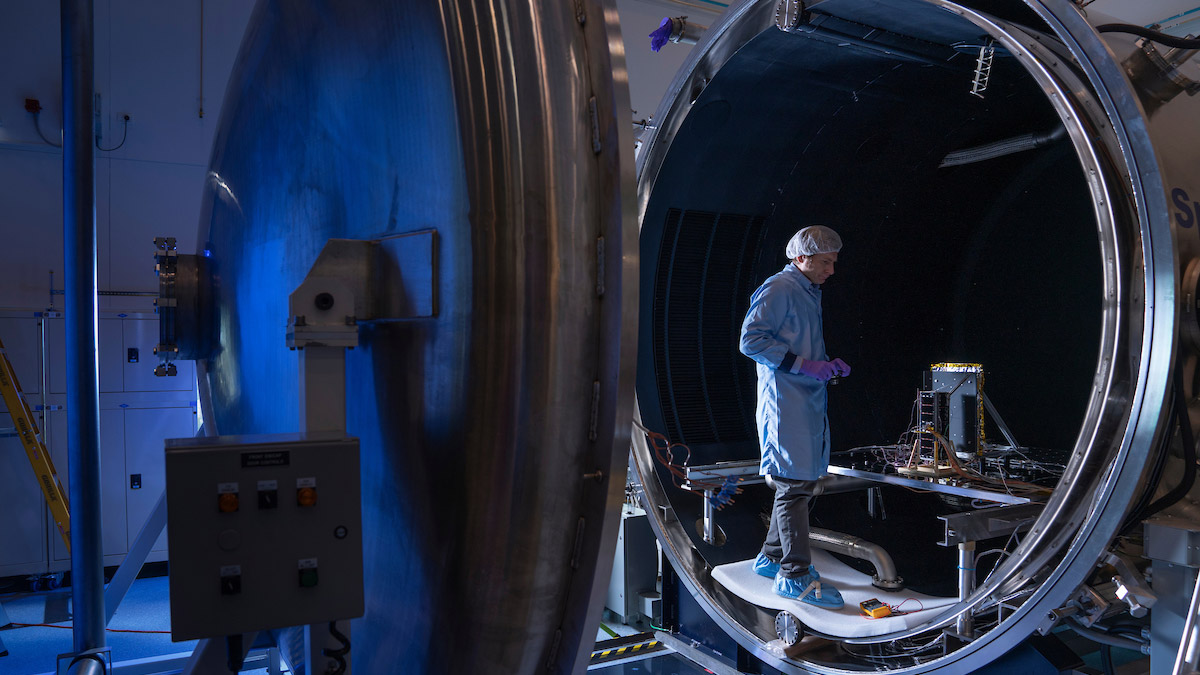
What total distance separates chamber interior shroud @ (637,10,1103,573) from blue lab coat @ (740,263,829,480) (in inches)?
17.3

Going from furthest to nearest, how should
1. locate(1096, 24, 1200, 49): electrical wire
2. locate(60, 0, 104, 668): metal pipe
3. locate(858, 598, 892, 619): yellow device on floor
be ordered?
locate(858, 598, 892, 619): yellow device on floor, locate(60, 0, 104, 668): metal pipe, locate(1096, 24, 1200, 49): electrical wire

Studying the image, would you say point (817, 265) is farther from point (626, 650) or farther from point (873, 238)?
Answer: point (626, 650)

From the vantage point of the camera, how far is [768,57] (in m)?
2.82

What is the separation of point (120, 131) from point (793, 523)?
15.3 feet

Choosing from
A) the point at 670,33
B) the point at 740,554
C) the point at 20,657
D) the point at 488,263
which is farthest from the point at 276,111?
the point at 20,657

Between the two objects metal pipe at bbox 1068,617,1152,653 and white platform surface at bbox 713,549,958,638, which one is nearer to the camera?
metal pipe at bbox 1068,617,1152,653

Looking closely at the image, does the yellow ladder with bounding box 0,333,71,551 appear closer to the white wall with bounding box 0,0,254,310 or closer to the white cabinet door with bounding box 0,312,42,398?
the white cabinet door with bounding box 0,312,42,398

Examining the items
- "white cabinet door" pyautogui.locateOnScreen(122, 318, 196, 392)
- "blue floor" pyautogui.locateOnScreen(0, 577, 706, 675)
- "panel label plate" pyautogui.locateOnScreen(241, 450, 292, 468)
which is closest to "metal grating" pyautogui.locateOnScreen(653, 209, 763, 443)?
"blue floor" pyautogui.locateOnScreen(0, 577, 706, 675)

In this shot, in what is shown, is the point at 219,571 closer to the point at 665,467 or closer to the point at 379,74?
the point at 379,74

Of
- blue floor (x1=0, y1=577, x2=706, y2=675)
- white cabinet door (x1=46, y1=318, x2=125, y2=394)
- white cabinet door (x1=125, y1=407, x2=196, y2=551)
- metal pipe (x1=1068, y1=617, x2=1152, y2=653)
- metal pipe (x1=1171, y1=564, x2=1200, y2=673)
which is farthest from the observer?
white cabinet door (x1=125, y1=407, x2=196, y2=551)

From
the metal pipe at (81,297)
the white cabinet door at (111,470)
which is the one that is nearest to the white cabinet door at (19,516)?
the white cabinet door at (111,470)

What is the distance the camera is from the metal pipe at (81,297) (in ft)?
6.70

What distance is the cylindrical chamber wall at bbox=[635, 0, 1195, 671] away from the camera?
6.22 feet

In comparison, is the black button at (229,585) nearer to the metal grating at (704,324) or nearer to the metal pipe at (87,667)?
the metal pipe at (87,667)
